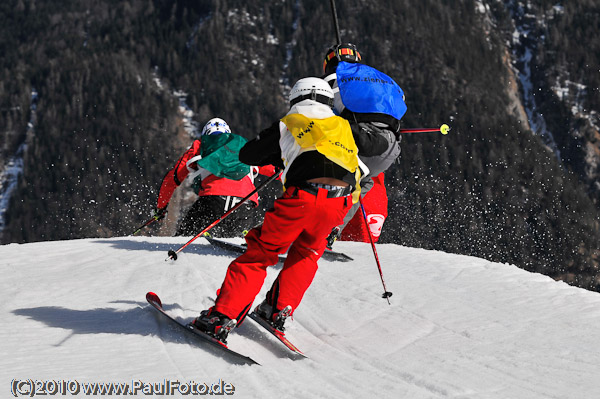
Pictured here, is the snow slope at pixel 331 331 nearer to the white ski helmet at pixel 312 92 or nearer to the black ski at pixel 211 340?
the black ski at pixel 211 340

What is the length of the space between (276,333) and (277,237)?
0.56m

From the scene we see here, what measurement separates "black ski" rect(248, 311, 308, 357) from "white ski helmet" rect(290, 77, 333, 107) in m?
1.27

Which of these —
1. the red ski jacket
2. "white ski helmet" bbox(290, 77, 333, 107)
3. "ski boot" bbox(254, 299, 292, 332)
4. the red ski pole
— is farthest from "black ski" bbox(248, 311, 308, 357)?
the red ski jacket

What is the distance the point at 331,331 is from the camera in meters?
4.32

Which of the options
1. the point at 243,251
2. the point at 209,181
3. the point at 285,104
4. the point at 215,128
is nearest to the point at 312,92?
the point at 243,251

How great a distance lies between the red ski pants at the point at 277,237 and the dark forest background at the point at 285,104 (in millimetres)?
66183

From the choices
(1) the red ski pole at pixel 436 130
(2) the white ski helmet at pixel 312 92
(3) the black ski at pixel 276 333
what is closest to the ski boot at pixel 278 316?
(3) the black ski at pixel 276 333

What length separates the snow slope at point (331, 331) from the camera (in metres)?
3.21

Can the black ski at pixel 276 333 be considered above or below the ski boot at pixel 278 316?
below

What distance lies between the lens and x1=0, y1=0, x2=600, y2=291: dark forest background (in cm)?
8281

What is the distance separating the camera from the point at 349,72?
5250mm

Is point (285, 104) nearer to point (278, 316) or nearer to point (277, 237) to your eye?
point (278, 316)

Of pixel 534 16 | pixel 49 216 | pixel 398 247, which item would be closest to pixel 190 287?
pixel 398 247

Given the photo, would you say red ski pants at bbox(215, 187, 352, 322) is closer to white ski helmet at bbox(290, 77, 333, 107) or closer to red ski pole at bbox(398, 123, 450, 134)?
white ski helmet at bbox(290, 77, 333, 107)
